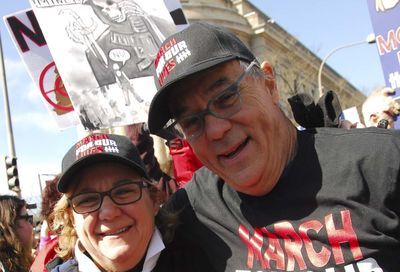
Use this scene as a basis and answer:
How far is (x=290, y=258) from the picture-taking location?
1892 mm

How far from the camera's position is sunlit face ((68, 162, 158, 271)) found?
7.18 feet

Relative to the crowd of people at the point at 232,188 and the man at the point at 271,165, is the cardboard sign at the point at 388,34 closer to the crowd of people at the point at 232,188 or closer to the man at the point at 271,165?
the crowd of people at the point at 232,188

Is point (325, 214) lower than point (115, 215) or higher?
lower

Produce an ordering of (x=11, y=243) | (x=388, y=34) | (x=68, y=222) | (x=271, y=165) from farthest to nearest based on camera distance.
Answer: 1. (x=388, y=34)
2. (x=11, y=243)
3. (x=68, y=222)
4. (x=271, y=165)

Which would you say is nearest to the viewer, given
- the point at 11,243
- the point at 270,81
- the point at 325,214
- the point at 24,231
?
the point at 325,214

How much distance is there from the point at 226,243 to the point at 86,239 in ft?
2.02

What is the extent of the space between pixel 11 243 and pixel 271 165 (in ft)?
8.78

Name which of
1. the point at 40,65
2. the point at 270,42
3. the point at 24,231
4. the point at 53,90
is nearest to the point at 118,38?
the point at 53,90

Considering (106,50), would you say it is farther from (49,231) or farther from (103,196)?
(103,196)

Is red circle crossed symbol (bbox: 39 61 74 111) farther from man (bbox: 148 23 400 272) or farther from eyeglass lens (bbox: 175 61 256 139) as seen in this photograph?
eyeglass lens (bbox: 175 61 256 139)

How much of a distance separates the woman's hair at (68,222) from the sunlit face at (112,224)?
0.08 metres

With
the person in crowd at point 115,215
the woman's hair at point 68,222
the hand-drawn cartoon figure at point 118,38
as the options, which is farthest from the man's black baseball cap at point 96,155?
the hand-drawn cartoon figure at point 118,38

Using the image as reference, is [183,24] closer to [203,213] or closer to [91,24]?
[91,24]

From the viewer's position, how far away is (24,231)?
409 centimetres
